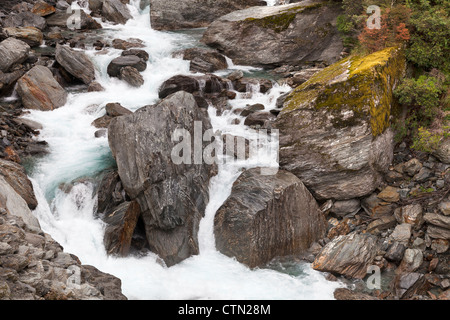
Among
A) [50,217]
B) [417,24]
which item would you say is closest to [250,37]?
[417,24]

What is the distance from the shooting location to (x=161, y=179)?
11.7 m

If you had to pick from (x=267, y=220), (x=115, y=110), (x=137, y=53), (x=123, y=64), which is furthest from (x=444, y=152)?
(x=137, y=53)

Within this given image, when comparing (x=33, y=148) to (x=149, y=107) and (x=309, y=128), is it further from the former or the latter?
(x=309, y=128)

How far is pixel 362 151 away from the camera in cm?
1223

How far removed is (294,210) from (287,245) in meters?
1.08

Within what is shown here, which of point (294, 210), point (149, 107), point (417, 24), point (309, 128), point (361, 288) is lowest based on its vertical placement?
point (361, 288)

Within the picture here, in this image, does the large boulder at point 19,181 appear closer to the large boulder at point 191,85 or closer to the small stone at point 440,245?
the large boulder at point 191,85

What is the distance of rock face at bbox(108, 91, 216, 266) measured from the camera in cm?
1142

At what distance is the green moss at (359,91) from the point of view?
12195 mm

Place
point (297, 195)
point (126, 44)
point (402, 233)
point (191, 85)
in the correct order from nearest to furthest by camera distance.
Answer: point (402, 233), point (297, 195), point (191, 85), point (126, 44)

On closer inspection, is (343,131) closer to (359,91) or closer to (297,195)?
(359,91)

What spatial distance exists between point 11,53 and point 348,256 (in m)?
16.5

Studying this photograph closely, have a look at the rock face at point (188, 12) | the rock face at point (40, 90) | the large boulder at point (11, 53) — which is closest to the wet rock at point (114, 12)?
the rock face at point (188, 12)

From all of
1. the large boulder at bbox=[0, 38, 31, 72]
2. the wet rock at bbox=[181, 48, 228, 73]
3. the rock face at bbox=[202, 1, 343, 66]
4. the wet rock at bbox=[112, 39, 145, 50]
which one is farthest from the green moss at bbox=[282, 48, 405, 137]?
the large boulder at bbox=[0, 38, 31, 72]
